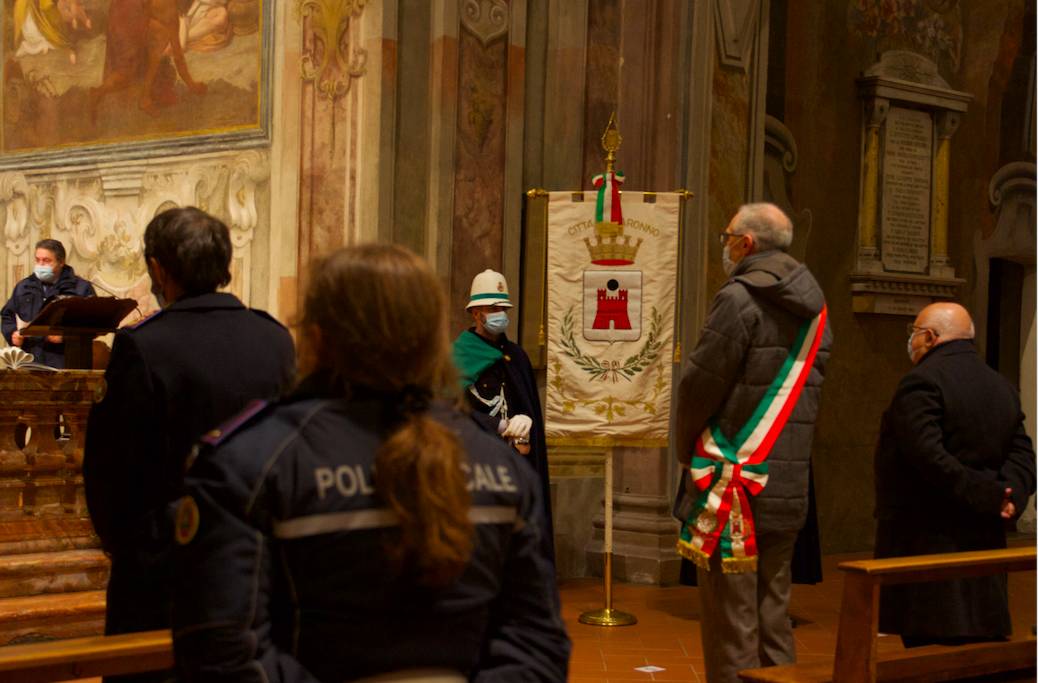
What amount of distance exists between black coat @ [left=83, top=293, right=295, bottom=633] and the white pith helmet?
3659 mm

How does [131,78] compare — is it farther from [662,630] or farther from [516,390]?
[662,630]

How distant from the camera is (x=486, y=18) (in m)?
8.26

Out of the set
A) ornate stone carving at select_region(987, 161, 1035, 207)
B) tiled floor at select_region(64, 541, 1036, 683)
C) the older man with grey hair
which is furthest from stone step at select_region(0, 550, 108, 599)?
ornate stone carving at select_region(987, 161, 1035, 207)

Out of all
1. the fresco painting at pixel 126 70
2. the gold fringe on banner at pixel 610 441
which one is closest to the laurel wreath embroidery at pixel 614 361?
the gold fringe on banner at pixel 610 441

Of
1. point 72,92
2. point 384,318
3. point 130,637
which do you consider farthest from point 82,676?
point 72,92

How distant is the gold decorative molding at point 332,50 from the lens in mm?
8062

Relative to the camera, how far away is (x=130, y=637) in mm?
2775

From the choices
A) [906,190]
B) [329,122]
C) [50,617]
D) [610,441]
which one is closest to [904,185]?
[906,190]

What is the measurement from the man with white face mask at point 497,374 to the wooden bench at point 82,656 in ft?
12.1

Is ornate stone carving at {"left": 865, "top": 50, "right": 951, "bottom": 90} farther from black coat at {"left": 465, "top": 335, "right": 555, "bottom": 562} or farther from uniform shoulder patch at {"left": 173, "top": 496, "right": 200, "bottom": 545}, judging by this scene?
uniform shoulder patch at {"left": 173, "top": 496, "right": 200, "bottom": 545}

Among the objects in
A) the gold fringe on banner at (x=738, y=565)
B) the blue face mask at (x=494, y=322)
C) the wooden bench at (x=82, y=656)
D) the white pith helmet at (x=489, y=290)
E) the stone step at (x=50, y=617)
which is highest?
the white pith helmet at (x=489, y=290)

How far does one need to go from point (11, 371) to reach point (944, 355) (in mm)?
4016

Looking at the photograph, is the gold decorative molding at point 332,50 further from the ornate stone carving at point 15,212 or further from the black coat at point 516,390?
the ornate stone carving at point 15,212

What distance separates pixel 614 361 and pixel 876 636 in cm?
308
